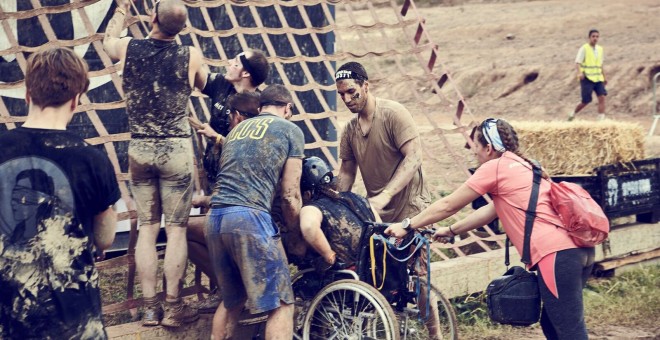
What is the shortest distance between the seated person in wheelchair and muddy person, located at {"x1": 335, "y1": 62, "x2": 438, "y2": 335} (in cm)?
34

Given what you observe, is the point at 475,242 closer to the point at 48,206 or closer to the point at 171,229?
the point at 171,229

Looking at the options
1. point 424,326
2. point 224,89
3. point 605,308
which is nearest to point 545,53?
point 605,308

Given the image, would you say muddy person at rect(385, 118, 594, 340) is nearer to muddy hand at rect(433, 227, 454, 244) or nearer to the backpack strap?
the backpack strap

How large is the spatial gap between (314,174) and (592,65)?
12064 mm

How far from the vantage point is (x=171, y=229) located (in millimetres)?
5742

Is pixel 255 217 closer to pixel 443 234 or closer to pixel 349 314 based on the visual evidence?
pixel 349 314

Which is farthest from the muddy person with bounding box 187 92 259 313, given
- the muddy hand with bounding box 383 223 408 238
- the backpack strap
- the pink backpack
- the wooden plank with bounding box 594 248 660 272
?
the wooden plank with bounding box 594 248 660 272

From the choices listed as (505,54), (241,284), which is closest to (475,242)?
(241,284)

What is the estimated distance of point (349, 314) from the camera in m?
5.50

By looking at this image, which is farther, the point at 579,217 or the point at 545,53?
the point at 545,53

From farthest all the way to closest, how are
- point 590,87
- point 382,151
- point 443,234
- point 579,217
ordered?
point 590,87 < point 382,151 < point 443,234 < point 579,217

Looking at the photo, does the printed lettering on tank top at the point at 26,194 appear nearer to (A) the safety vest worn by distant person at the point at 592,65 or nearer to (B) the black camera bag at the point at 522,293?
(B) the black camera bag at the point at 522,293

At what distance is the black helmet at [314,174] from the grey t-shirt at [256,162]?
30 centimetres

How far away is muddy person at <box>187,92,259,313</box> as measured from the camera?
5.82m
